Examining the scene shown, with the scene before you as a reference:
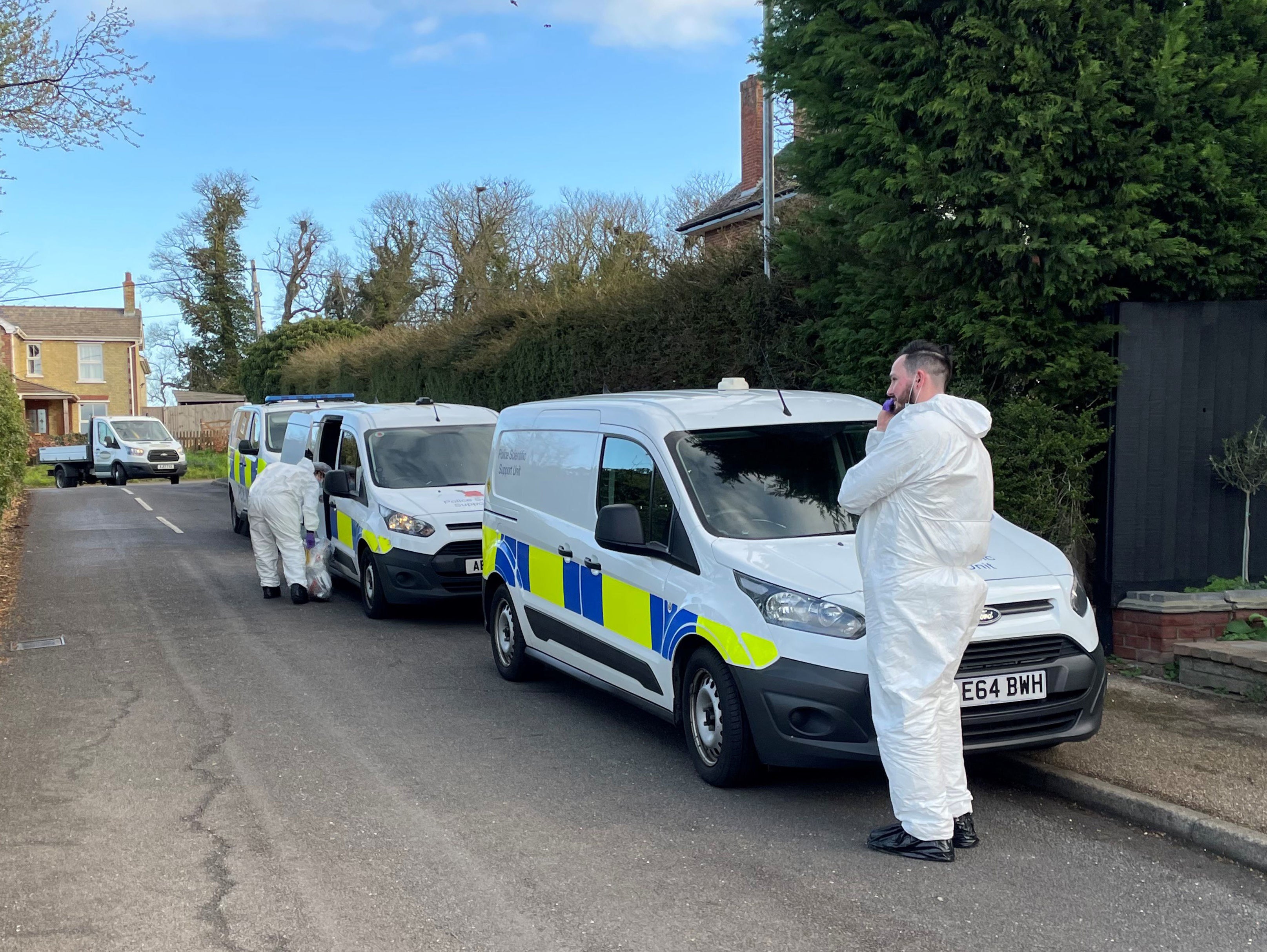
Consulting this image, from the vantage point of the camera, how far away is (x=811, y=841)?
5.03 metres

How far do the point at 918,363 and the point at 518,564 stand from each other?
3.85 meters

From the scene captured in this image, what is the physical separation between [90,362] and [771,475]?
64379mm

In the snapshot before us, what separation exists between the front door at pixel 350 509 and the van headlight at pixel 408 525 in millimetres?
419

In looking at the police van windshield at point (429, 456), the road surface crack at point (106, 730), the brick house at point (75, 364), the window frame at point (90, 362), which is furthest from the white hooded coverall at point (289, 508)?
the window frame at point (90, 362)

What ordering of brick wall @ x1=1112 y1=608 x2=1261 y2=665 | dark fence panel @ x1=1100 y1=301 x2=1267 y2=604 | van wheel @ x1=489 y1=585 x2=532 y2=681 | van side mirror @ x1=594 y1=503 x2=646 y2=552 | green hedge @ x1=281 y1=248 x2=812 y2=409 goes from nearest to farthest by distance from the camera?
van side mirror @ x1=594 y1=503 x2=646 y2=552
brick wall @ x1=1112 y1=608 x2=1261 y2=665
dark fence panel @ x1=1100 y1=301 x2=1267 y2=604
van wheel @ x1=489 y1=585 x2=532 y2=681
green hedge @ x1=281 y1=248 x2=812 y2=409

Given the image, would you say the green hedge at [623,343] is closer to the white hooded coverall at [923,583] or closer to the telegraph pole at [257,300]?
the white hooded coverall at [923,583]

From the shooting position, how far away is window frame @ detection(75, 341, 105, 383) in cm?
6291

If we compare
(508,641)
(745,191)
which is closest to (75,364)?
(745,191)

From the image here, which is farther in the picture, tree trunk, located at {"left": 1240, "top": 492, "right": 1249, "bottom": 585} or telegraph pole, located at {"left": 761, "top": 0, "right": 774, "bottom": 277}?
telegraph pole, located at {"left": 761, "top": 0, "right": 774, "bottom": 277}

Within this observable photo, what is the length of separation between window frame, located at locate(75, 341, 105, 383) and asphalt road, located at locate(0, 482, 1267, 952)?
60.1 metres

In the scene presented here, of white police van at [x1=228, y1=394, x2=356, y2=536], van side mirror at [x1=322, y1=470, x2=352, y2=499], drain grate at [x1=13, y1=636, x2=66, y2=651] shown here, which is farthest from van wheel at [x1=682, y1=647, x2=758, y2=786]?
white police van at [x1=228, y1=394, x2=356, y2=536]

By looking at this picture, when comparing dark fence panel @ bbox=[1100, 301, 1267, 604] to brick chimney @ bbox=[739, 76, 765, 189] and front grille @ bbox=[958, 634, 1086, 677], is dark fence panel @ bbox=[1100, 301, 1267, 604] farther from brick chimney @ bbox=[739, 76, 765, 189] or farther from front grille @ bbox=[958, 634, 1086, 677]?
brick chimney @ bbox=[739, 76, 765, 189]

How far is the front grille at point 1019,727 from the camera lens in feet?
17.1

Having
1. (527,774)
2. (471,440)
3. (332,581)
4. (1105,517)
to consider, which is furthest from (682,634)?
(332,581)
